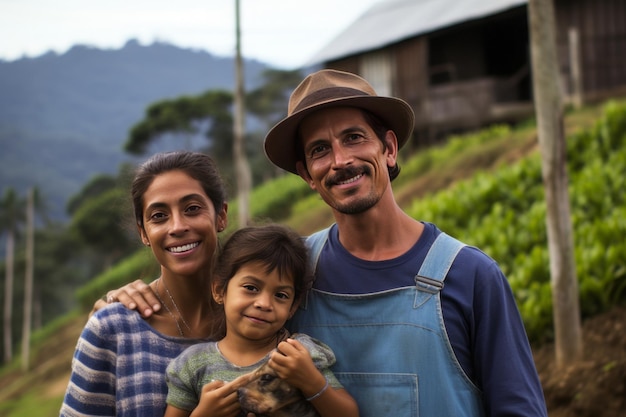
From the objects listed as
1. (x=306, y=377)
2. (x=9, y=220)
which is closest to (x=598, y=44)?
(x=306, y=377)

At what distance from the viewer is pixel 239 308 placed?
8.22 feet

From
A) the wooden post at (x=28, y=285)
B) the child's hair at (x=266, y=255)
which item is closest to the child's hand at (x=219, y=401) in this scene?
the child's hair at (x=266, y=255)

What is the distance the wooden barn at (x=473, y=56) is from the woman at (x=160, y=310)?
1319 cm

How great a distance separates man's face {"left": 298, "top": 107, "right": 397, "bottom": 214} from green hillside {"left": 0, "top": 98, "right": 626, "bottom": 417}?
458 millimetres

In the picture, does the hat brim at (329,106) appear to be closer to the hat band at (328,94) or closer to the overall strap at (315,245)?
the hat band at (328,94)

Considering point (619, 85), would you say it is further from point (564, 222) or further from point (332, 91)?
point (332, 91)

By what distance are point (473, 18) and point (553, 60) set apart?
11.6 m

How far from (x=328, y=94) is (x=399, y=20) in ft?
62.5

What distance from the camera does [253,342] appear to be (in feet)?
8.38

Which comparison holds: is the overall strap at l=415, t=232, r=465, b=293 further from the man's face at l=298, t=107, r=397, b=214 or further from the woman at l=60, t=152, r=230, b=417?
the woman at l=60, t=152, r=230, b=417

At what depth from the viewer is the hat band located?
8.59 feet

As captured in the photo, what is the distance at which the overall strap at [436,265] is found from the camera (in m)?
2.42

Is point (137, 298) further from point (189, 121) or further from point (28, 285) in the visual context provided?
point (189, 121)

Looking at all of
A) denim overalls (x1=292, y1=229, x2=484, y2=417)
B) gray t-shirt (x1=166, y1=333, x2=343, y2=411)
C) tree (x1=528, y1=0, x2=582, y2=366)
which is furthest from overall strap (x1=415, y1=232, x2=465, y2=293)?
tree (x1=528, y1=0, x2=582, y2=366)
